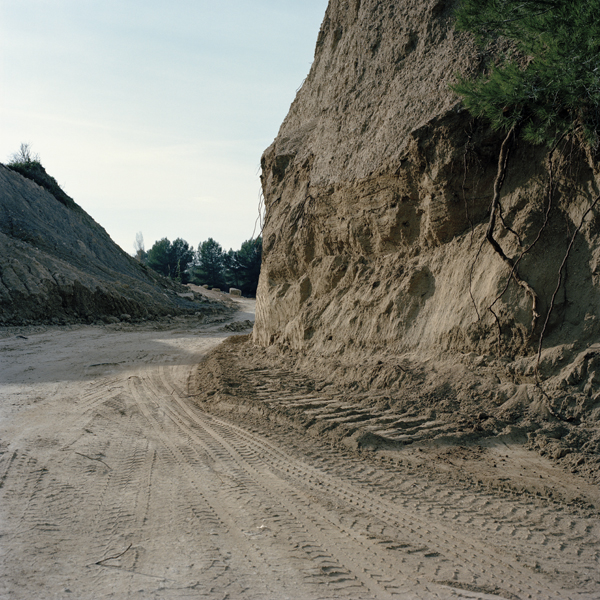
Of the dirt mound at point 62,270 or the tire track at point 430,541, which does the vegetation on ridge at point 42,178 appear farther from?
the tire track at point 430,541

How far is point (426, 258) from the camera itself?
668 centimetres

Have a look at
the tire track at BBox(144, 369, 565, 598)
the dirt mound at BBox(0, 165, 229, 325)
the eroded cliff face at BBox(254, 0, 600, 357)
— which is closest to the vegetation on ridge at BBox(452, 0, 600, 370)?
the eroded cliff face at BBox(254, 0, 600, 357)

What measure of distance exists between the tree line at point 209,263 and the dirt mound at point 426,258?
3527 centimetres

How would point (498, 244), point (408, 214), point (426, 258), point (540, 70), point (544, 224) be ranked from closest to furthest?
point (540, 70)
point (544, 224)
point (498, 244)
point (426, 258)
point (408, 214)

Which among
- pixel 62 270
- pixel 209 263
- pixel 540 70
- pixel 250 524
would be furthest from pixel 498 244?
pixel 209 263

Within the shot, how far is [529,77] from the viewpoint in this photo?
5.01 metres

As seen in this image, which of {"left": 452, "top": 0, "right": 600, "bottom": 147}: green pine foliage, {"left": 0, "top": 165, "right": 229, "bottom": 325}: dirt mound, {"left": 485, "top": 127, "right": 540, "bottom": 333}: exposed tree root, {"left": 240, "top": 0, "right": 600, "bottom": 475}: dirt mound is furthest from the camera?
{"left": 0, "top": 165, "right": 229, "bottom": 325}: dirt mound

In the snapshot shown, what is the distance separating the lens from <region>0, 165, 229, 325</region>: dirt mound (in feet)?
52.4

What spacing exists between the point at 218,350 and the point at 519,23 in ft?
26.4

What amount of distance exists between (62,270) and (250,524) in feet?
56.7

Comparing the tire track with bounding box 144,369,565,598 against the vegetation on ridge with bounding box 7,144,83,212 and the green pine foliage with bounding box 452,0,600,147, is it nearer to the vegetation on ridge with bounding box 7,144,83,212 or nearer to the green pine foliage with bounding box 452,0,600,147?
the green pine foliage with bounding box 452,0,600,147

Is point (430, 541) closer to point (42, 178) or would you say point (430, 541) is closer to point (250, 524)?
point (250, 524)

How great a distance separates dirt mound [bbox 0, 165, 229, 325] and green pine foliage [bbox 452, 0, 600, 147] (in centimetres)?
1461

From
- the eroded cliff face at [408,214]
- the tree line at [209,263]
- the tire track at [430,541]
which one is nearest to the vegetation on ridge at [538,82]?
the eroded cliff face at [408,214]
